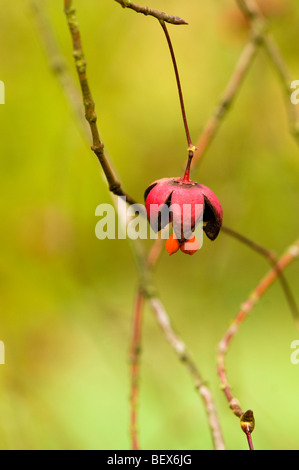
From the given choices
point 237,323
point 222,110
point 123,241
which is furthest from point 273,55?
point 123,241

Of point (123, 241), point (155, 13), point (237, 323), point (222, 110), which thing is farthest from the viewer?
point (123, 241)

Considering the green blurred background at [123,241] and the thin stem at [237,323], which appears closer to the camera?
the thin stem at [237,323]

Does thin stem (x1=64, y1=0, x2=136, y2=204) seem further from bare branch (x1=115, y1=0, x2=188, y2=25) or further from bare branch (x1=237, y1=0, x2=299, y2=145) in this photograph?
bare branch (x1=237, y1=0, x2=299, y2=145)

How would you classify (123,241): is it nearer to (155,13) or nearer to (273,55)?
(273,55)

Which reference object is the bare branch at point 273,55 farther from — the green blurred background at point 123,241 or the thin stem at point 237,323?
the green blurred background at point 123,241

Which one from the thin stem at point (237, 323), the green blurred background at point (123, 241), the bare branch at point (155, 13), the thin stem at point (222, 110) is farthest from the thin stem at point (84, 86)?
the green blurred background at point (123, 241)

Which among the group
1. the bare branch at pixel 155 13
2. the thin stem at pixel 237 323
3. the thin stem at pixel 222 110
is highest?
the thin stem at pixel 222 110

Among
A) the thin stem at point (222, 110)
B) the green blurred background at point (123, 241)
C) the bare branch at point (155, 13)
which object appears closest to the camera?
the bare branch at point (155, 13)
